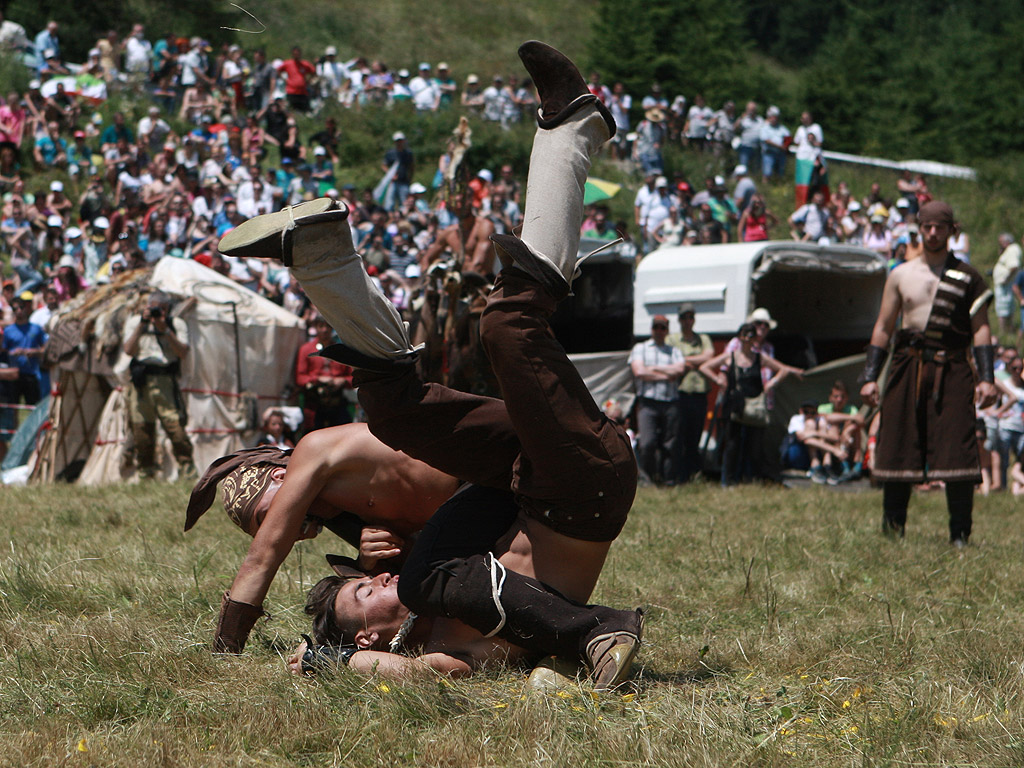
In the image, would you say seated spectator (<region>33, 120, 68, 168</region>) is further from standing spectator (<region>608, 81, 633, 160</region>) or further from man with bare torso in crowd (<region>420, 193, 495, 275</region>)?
man with bare torso in crowd (<region>420, 193, 495, 275</region>)

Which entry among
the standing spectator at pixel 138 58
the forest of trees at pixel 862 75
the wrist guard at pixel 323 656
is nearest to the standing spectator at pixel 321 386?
the wrist guard at pixel 323 656

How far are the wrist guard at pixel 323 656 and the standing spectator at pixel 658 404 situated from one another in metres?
8.13

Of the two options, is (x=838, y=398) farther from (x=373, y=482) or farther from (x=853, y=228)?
(x=373, y=482)

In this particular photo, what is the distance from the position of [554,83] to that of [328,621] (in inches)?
75.3

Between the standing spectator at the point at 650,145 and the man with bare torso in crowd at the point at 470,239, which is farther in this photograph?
the standing spectator at the point at 650,145

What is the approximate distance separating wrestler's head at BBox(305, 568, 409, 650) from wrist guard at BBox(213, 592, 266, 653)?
23 centimetres

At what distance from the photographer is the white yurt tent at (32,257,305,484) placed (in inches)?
444

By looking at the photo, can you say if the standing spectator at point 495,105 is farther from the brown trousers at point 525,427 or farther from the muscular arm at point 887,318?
the brown trousers at point 525,427

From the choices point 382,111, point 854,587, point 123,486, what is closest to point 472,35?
point 382,111

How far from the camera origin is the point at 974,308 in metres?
7.02

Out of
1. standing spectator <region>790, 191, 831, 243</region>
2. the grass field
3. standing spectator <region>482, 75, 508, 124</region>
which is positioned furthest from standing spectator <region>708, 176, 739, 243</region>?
the grass field

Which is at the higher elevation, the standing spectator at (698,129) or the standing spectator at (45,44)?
the standing spectator at (45,44)

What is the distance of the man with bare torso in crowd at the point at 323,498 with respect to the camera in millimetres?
4094

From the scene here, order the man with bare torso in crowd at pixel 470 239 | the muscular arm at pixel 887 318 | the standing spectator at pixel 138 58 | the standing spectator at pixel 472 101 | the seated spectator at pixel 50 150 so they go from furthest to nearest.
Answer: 1. the standing spectator at pixel 472 101
2. the standing spectator at pixel 138 58
3. the seated spectator at pixel 50 150
4. the man with bare torso in crowd at pixel 470 239
5. the muscular arm at pixel 887 318
